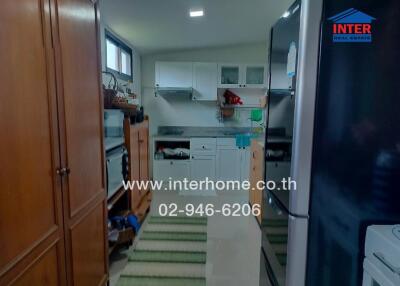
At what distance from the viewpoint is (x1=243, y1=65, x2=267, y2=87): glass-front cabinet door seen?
4625 mm

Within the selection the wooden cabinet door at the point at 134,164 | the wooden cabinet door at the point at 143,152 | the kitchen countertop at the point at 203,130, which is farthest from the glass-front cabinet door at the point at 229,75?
the wooden cabinet door at the point at 134,164

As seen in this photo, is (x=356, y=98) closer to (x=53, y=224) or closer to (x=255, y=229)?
(x=53, y=224)

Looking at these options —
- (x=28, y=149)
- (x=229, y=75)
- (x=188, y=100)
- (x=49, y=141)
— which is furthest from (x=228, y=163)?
(x=28, y=149)

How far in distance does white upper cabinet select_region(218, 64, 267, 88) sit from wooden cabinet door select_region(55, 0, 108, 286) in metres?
3.23

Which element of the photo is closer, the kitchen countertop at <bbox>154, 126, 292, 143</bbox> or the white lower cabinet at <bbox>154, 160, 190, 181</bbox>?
the white lower cabinet at <bbox>154, 160, 190, 181</bbox>

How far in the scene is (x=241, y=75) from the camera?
4.62m

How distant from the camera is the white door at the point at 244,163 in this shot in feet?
14.9

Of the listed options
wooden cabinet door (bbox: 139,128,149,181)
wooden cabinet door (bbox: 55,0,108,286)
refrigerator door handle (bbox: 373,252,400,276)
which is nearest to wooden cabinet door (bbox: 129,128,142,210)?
wooden cabinet door (bbox: 139,128,149,181)

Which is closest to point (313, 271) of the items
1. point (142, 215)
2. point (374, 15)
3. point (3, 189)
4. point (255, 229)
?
point (374, 15)

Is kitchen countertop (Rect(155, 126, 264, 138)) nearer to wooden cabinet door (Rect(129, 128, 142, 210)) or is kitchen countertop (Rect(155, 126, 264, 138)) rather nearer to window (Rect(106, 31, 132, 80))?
window (Rect(106, 31, 132, 80))

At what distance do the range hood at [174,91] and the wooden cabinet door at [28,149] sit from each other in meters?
3.44

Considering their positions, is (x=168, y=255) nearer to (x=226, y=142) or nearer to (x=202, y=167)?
(x=202, y=167)

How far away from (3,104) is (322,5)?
3.70 feet

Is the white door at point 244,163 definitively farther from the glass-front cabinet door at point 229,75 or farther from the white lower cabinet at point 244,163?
the glass-front cabinet door at point 229,75
